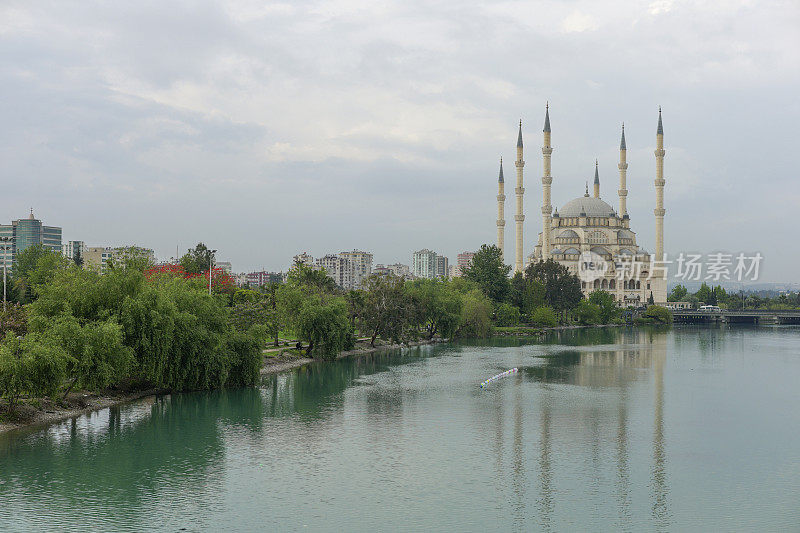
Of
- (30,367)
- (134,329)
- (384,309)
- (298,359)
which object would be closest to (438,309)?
(384,309)

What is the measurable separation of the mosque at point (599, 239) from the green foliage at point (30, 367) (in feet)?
339

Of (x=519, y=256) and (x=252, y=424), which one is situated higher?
(x=519, y=256)

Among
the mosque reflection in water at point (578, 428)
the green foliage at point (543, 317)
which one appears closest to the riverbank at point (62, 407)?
the mosque reflection in water at point (578, 428)

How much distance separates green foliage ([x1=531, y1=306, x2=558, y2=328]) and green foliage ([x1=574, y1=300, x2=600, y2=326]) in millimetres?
12829

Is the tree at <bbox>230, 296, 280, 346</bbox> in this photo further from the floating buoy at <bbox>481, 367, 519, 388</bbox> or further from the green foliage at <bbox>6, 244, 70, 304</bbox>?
the floating buoy at <bbox>481, 367, 519, 388</bbox>

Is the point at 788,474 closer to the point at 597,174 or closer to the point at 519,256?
the point at 519,256

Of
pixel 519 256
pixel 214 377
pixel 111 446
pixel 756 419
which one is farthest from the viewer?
pixel 519 256

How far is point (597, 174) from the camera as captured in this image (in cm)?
15288

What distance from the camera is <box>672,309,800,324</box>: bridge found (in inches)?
4688

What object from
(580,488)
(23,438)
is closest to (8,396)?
(23,438)

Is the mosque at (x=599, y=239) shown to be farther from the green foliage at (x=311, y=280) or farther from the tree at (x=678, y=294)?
the green foliage at (x=311, y=280)

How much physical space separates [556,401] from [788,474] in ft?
47.6

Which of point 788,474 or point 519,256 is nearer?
point 788,474

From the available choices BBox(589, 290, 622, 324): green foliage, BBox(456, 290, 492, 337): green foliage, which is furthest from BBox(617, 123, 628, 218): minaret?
BBox(456, 290, 492, 337): green foliage
